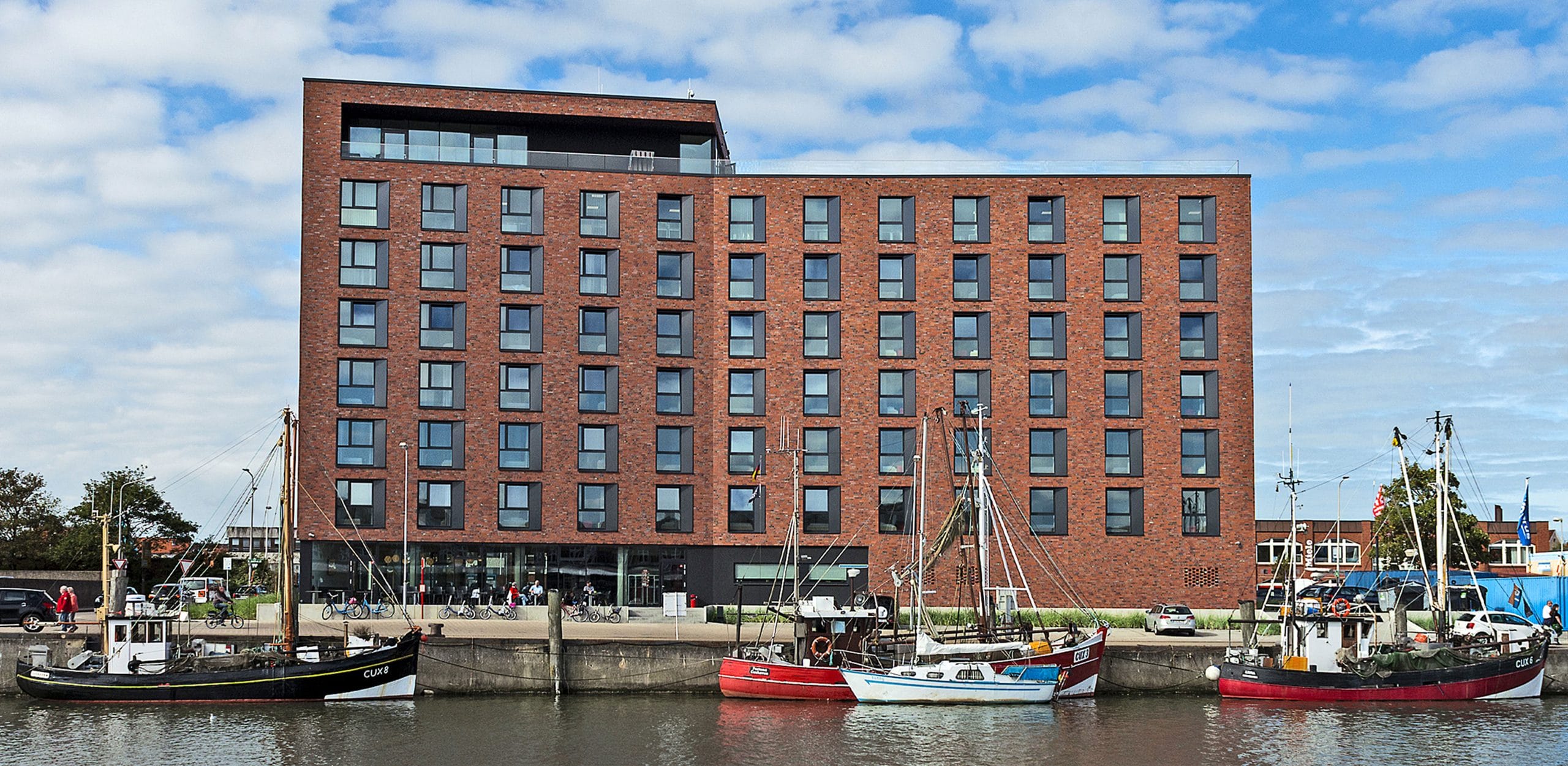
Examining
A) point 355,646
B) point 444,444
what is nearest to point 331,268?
point 444,444

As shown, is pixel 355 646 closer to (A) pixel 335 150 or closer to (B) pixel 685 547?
(B) pixel 685 547

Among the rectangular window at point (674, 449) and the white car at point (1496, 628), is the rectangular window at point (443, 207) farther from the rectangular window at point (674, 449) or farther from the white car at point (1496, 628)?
the white car at point (1496, 628)

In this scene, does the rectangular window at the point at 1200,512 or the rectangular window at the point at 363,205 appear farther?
the rectangular window at the point at 1200,512

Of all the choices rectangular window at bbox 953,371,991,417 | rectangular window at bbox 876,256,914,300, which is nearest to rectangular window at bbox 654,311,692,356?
rectangular window at bbox 876,256,914,300

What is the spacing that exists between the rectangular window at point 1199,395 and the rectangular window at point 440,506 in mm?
35986

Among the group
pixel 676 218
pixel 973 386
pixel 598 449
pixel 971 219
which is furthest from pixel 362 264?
pixel 973 386

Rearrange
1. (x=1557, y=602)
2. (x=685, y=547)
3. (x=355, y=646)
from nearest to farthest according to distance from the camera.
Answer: (x=355, y=646), (x=1557, y=602), (x=685, y=547)

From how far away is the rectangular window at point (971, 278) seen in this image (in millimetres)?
75438

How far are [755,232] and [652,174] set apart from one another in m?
5.93

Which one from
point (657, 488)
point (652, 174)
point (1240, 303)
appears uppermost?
point (652, 174)

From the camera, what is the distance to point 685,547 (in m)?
75.1

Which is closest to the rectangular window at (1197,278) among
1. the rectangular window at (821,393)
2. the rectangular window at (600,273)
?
the rectangular window at (821,393)

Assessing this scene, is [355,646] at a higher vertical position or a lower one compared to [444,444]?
lower

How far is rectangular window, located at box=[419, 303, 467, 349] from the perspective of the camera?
73.8m
